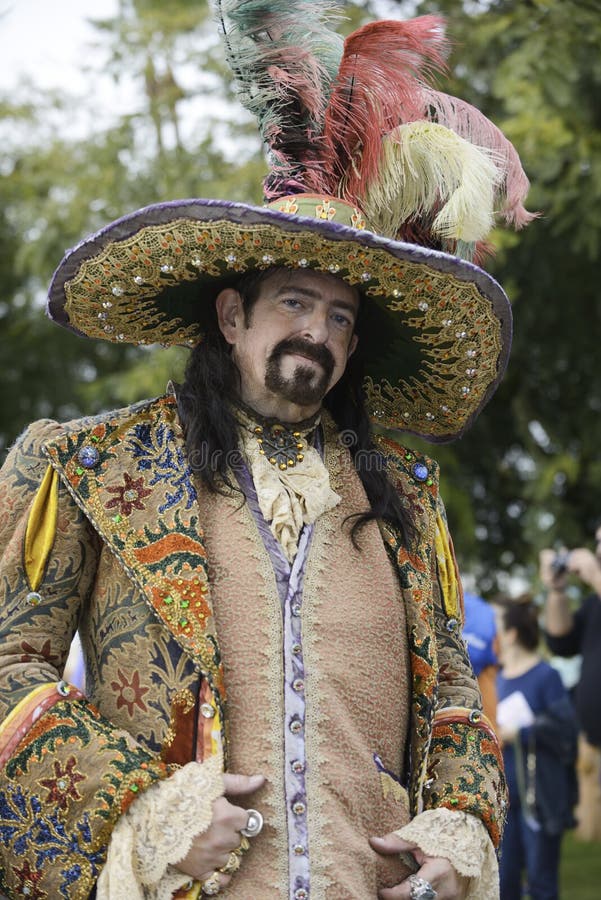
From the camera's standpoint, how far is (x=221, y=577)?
2537 millimetres

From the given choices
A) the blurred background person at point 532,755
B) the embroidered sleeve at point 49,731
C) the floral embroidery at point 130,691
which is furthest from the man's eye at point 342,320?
the blurred background person at point 532,755

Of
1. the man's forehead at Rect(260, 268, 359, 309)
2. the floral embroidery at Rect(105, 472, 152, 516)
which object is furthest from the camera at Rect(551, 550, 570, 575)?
the floral embroidery at Rect(105, 472, 152, 516)

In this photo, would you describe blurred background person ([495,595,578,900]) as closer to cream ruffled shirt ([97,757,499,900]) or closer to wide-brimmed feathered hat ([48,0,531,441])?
wide-brimmed feathered hat ([48,0,531,441])

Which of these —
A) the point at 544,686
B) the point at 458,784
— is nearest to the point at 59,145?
the point at 544,686

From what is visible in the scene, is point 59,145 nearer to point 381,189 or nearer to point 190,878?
point 381,189

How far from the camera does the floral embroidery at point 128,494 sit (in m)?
→ 2.52

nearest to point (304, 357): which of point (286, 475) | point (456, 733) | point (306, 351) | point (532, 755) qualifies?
point (306, 351)

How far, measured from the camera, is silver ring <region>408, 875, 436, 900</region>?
244 centimetres

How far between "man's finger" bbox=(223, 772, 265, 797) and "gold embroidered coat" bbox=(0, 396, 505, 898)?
0.19 feet

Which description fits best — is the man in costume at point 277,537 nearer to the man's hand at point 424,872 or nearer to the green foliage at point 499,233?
the man's hand at point 424,872

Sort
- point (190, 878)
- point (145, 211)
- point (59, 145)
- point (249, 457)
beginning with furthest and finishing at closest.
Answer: point (59, 145)
point (249, 457)
point (145, 211)
point (190, 878)

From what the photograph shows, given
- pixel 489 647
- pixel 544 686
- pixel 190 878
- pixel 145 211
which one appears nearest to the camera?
pixel 190 878

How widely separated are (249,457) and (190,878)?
0.89 metres

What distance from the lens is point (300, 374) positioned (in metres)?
2.67
